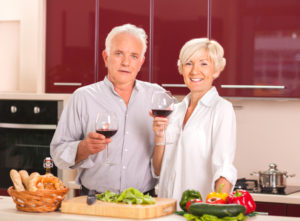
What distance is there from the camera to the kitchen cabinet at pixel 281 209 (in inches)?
146

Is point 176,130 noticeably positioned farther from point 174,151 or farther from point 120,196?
point 120,196

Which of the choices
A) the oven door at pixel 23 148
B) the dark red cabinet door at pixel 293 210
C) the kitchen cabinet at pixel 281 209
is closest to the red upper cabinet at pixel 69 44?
the oven door at pixel 23 148

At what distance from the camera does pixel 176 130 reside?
9.20ft

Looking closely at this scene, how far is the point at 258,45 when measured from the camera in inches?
157

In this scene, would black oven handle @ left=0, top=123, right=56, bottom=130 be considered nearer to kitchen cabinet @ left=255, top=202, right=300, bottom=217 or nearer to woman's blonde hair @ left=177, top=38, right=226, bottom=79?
kitchen cabinet @ left=255, top=202, right=300, bottom=217

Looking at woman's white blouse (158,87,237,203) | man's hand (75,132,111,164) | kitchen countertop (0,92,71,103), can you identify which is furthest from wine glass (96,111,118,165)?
kitchen countertop (0,92,71,103)

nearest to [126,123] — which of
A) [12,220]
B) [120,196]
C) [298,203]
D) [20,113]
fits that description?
[120,196]

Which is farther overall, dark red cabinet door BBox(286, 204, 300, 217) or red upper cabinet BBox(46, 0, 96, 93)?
red upper cabinet BBox(46, 0, 96, 93)

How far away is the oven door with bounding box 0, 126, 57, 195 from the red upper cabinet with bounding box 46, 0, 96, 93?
337 millimetres

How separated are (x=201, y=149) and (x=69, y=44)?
6.55 feet

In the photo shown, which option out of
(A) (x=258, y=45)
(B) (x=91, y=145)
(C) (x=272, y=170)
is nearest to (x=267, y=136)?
(C) (x=272, y=170)

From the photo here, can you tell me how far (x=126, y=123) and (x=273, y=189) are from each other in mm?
1353

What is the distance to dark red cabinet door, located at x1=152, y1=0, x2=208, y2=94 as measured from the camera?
411cm

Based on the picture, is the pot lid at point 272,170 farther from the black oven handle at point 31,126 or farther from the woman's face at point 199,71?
the black oven handle at point 31,126
